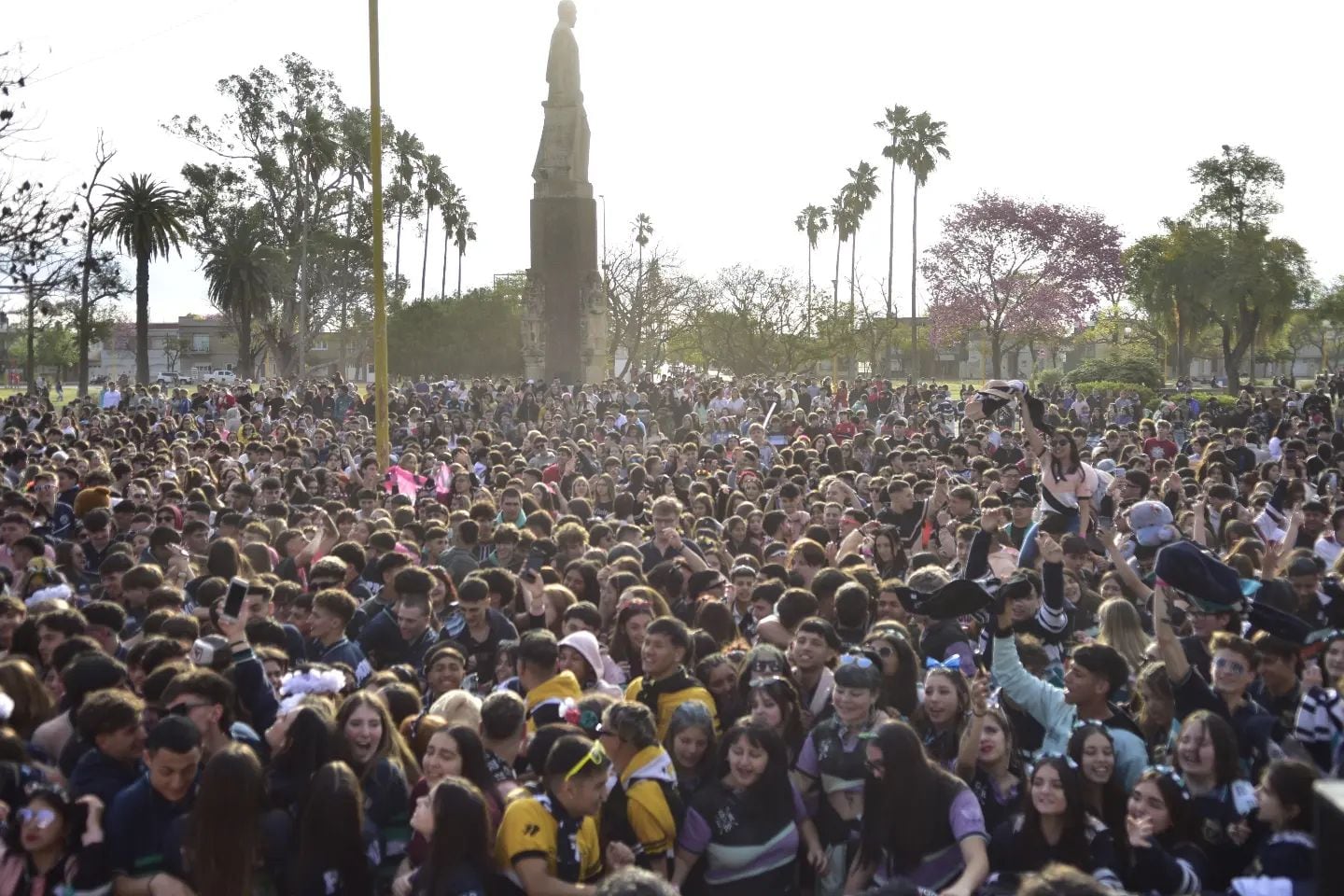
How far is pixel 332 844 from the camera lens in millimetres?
5215

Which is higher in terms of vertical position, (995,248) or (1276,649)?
(995,248)

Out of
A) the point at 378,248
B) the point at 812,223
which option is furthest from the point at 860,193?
the point at 378,248

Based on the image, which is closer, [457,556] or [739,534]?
[457,556]

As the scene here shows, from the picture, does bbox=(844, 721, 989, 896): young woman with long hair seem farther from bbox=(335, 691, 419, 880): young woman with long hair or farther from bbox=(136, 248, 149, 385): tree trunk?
bbox=(136, 248, 149, 385): tree trunk

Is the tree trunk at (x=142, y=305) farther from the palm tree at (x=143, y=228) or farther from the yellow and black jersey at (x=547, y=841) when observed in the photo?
the yellow and black jersey at (x=547, y=841)

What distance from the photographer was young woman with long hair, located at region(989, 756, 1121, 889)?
17.1 ft

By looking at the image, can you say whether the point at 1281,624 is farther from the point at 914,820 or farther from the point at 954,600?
the point at 914,820

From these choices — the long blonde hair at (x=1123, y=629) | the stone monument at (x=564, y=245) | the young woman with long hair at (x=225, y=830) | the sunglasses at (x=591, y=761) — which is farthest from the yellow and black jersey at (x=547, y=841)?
the stone monument at (x=564, y=245)

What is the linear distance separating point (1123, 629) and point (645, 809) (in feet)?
10.7

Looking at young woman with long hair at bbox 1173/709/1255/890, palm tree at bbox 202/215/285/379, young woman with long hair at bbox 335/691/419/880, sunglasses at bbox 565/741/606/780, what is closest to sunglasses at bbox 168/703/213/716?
young woman with long hair at bbox 335/691/419/880

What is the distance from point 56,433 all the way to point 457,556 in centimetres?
1551

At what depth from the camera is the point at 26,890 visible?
5.12 m

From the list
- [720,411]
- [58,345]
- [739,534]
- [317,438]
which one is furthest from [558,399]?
[58,345]

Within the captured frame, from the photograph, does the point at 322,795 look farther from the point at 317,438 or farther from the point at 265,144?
the point at 265,144
